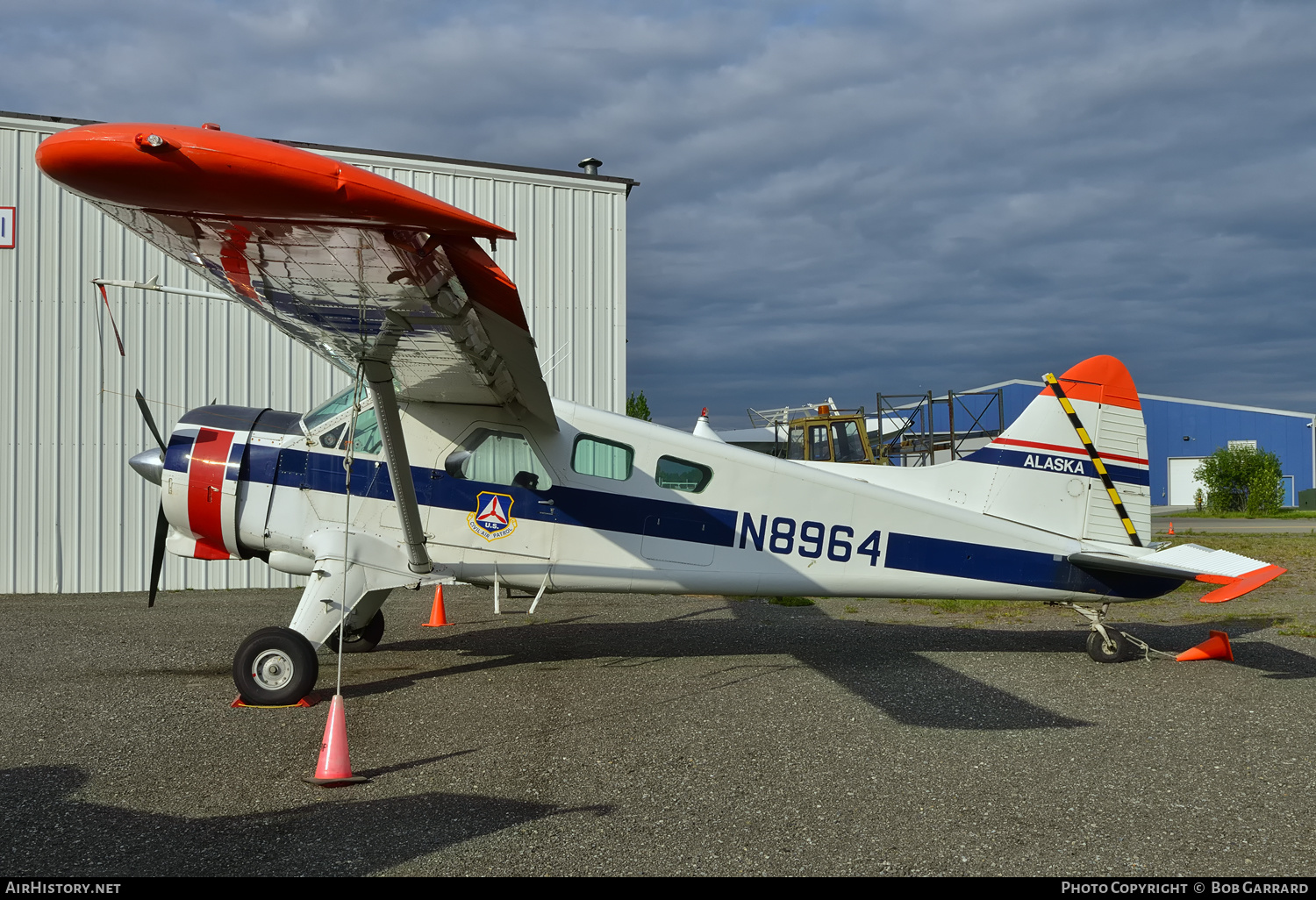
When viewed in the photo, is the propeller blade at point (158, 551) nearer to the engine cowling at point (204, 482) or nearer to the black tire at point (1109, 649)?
the engine cowling at point (204, 482)

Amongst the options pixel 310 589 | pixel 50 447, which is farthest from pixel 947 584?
pixel 50 447

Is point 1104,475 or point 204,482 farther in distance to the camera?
point 1104,475

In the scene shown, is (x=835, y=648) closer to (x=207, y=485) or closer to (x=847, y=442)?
(x=207, y=485)

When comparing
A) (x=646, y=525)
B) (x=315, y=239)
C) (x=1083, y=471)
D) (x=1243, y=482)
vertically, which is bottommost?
(x=1243, y=482)

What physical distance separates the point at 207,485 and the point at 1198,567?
302 inches

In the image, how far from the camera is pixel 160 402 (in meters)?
12.8

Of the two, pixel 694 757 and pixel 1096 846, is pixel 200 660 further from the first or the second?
pixel 1096 846

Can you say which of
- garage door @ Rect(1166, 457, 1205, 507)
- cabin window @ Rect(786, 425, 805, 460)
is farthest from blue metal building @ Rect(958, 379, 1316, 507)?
cabin window @ Rect(786, 425, 805, 460)

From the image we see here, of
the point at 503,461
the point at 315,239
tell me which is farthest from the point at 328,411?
the point at 315,239

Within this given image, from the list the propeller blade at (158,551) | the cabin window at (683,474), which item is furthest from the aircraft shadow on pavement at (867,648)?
the propeller blade at (158,551)

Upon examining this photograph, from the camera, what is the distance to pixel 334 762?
14.5 feet

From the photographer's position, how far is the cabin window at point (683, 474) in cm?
731

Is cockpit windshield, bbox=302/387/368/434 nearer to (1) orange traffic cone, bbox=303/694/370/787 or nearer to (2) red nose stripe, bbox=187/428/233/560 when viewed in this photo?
(2) red nose stripe, bbox=187/428/233/560

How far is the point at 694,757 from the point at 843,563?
117 inches
